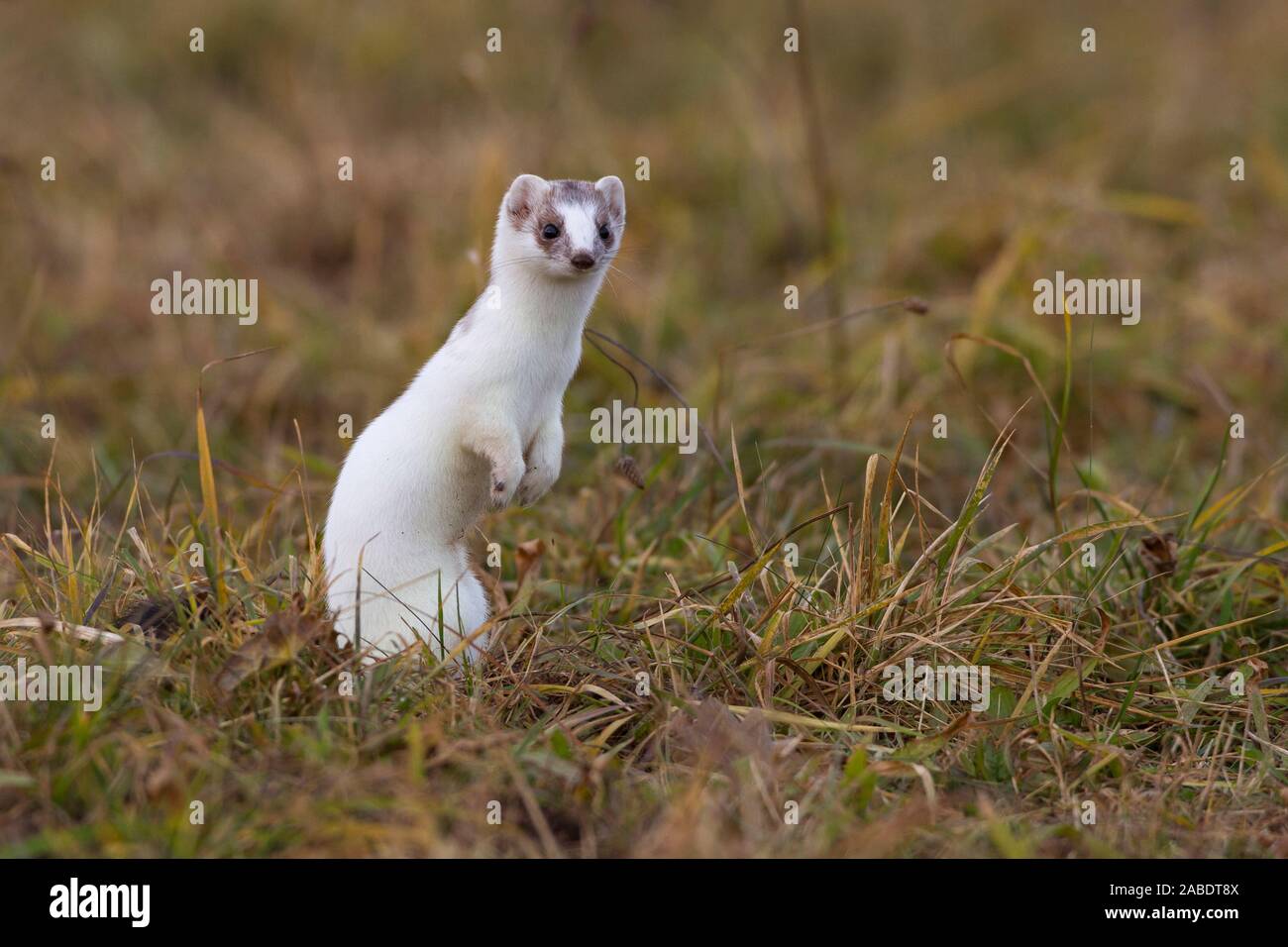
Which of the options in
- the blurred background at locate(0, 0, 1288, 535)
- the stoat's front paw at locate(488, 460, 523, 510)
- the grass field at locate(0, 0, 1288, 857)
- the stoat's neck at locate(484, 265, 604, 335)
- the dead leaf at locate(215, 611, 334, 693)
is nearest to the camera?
the grass field at locate(0, 0, 1288, 857)

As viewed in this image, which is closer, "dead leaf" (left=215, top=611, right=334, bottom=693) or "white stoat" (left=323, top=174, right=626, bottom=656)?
"dead leaf" (left=215, top=611, right=334, bottom=693)

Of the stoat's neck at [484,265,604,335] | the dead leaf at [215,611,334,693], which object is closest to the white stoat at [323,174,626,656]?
the stoat's neck at [484,265,604,335]

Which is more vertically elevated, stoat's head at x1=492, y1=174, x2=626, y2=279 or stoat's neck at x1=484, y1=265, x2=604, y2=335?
stoat's head at x1=492, y1=174, x2=626, y2=279

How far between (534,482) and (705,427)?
5.53 ft

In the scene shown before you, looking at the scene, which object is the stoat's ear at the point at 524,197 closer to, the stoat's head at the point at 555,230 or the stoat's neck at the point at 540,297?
the stoat's head at the point at 555,230

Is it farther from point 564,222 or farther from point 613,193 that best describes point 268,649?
point 613,193

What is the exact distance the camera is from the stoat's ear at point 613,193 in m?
4.55

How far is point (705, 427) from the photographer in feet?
19.4

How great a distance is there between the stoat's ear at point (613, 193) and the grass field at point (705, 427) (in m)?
1.06

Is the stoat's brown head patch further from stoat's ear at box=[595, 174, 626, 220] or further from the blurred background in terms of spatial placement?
the blurred background

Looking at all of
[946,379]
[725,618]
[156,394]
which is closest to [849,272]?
[946,379]

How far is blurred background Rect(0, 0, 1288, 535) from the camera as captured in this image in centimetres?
700

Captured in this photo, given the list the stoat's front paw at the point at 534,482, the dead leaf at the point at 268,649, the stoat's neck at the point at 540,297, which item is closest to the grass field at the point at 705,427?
the dead leaf at the point at 268,649
